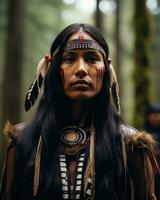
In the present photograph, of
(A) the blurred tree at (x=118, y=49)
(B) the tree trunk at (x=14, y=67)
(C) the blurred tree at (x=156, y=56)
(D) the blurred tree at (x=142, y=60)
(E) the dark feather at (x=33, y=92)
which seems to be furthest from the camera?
(C) the blurred tree at (x=156, y=56)

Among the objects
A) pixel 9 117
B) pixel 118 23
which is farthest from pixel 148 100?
pixel 118 23

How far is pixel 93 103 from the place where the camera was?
10.8ft

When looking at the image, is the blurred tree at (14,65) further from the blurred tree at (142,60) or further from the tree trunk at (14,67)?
the blurred tree at (142,60)

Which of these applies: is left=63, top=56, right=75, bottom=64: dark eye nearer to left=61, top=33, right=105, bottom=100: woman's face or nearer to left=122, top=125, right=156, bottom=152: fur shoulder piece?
left=61, top=33, right=105, bottom=100: woman's face

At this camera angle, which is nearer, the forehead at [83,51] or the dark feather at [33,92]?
the forehead at [83,51]

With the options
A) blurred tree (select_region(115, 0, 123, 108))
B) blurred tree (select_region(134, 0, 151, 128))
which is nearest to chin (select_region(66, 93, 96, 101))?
blurred tree (select_region(134, 0, 151, 128))

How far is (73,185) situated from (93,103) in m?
0.55

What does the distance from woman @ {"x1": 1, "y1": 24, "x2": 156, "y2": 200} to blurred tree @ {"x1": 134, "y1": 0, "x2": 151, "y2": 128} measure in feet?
28.2

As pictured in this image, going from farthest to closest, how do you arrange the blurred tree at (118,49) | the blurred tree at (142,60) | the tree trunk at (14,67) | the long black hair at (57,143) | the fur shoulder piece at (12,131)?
the blurred tree at (118,49) → the blurred tree at (142,60) → the tree trunk at (14,67) → the fur shoulder piece at (12,131) → the long black hair at (57,143)

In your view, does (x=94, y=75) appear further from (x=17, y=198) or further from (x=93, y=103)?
(x=17, y=198)

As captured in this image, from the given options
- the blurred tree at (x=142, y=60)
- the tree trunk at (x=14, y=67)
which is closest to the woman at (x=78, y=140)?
the tree trunk at (x=14, y=67)

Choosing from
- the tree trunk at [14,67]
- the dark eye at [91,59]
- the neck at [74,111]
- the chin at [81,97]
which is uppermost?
the tree trunk at [14,67]

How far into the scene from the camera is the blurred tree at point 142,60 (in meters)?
11.9

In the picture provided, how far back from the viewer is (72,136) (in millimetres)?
3217
